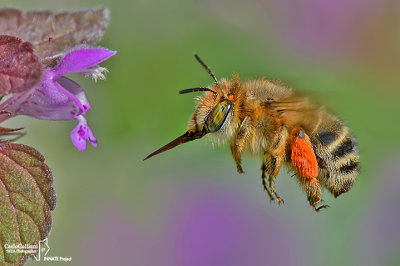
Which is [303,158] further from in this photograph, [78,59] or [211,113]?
[78,59]

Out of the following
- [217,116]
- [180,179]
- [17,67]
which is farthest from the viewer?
[180,179]

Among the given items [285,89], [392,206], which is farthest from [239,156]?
[392,206]

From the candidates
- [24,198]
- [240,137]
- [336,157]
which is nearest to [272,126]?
[240,137]

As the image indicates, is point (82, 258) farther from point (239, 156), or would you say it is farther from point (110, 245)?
point (239, 156)

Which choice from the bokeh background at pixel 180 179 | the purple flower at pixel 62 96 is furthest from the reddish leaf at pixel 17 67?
the bokeh background at pixel 180 179

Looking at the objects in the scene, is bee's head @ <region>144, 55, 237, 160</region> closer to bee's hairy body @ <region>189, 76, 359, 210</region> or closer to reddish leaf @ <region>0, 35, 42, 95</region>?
bee's hairy body @ <region>189, 76, 359, 210</region>

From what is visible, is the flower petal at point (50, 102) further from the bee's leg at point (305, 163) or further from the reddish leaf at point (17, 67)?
the bee's leg at point (305, 163)

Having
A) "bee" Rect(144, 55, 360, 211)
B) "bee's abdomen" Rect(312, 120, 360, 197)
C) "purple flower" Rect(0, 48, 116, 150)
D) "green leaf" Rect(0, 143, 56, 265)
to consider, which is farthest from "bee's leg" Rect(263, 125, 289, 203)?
"green leaf" Rect(0, 143, 56, 265)
